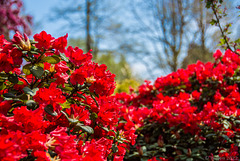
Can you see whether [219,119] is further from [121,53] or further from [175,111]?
[121,53]

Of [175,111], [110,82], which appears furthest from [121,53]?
[110,82]

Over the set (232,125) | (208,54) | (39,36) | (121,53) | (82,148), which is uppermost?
(121,53)

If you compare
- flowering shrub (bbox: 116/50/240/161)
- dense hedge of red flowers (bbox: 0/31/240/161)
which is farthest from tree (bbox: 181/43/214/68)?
dense hedge of red flowers (bbox: 0/31/240/161)

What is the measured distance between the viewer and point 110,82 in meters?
1.20

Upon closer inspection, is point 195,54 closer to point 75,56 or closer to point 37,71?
point 75,56

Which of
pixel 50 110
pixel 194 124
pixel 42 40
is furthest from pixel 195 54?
pixel 50 110

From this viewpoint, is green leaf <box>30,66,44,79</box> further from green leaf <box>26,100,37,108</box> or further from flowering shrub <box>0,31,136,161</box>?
green leaf <box>26,100,37,108</box>

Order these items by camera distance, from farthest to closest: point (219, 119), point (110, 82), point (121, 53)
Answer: point (121, 53)
point (219, 119)
point (110, 82)

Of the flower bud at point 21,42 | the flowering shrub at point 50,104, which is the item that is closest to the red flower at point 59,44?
the flowering shrub at point 50,104

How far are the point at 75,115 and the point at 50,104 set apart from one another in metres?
0.15

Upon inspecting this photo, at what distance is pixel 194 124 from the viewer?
2.04m

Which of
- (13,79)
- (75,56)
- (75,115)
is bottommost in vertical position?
(75,115)

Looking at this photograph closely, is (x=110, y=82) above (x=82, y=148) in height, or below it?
above

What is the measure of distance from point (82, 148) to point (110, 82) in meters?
0.39
